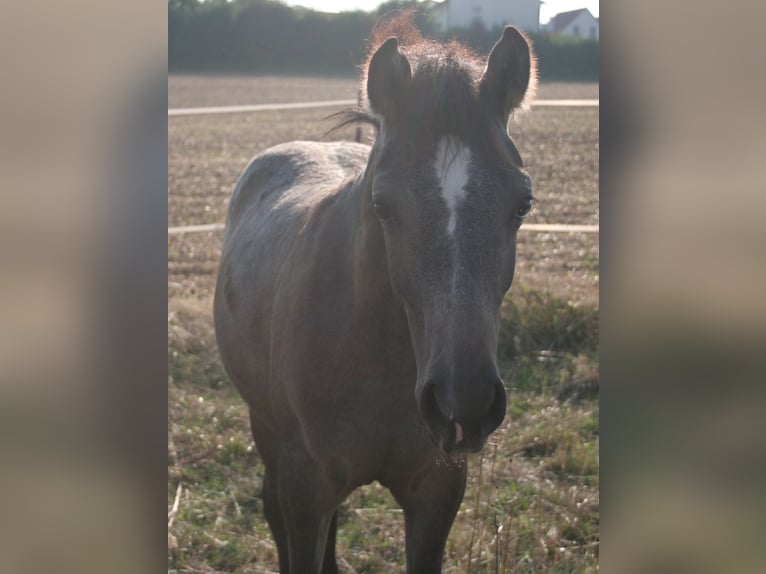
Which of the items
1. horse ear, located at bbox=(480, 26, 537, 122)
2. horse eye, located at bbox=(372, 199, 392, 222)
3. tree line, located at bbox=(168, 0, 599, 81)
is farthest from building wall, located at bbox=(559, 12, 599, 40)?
tree line, located at bbox=(168, 0, 599, 81)

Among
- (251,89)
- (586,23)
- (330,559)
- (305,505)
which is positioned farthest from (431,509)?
(251,89)

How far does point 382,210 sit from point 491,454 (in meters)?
2.61

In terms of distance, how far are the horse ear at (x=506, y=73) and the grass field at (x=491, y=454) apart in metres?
1.16

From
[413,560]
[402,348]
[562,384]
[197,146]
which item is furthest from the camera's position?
[197,146]

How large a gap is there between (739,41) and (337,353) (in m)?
1.89

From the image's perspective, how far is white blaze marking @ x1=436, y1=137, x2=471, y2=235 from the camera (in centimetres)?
190

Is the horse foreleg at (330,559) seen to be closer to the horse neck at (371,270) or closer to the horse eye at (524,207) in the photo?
the horse neck at (371,270)

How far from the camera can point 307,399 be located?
2.63m

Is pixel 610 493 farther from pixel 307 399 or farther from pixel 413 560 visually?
pixel 413 560

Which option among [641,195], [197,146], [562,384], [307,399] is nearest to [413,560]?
[307,399]

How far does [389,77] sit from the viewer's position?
7.22 feet

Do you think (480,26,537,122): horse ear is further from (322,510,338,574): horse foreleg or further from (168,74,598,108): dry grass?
(168,74,598,108): dry grass

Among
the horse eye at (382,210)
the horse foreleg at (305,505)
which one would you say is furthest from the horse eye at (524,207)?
the horse foreleg at (305,505)

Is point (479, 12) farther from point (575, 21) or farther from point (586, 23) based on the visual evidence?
point (586, 23)
